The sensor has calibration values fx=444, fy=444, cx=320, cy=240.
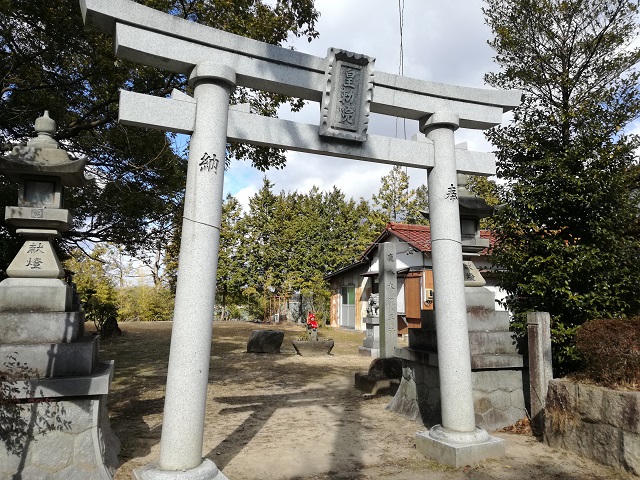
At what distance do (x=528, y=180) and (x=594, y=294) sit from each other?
1982mm

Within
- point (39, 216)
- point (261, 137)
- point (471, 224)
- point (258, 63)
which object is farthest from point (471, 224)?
point (39, 216)

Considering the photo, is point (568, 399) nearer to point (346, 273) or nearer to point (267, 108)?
point (267, 108)

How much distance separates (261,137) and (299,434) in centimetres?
416

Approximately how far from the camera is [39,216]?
4758mm

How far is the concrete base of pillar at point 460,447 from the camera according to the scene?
15.9 ft

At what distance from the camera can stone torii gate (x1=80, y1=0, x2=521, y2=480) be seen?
13.2 feet

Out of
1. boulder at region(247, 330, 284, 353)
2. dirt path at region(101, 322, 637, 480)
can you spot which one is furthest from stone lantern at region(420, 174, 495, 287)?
boulder at region(247, 330, 284, 353)

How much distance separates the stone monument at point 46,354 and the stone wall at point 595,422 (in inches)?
204

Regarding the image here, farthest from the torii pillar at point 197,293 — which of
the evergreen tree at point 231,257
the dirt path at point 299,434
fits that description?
the evergreen tree at point 231,257

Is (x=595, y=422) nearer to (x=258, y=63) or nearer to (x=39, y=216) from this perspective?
(x=258, y=63)

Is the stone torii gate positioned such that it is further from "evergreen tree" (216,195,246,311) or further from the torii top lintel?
"evergreen tree" (216,195,246,311)

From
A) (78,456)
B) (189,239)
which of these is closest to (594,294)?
(189,239)

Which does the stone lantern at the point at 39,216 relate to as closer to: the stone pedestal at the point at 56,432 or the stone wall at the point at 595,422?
the stone pedestal at the point at 56,432

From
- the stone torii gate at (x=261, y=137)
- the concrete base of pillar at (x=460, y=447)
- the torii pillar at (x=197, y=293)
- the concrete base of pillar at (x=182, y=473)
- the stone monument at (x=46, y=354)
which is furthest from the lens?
the concrete base of pillar at (x=460, y=447)
